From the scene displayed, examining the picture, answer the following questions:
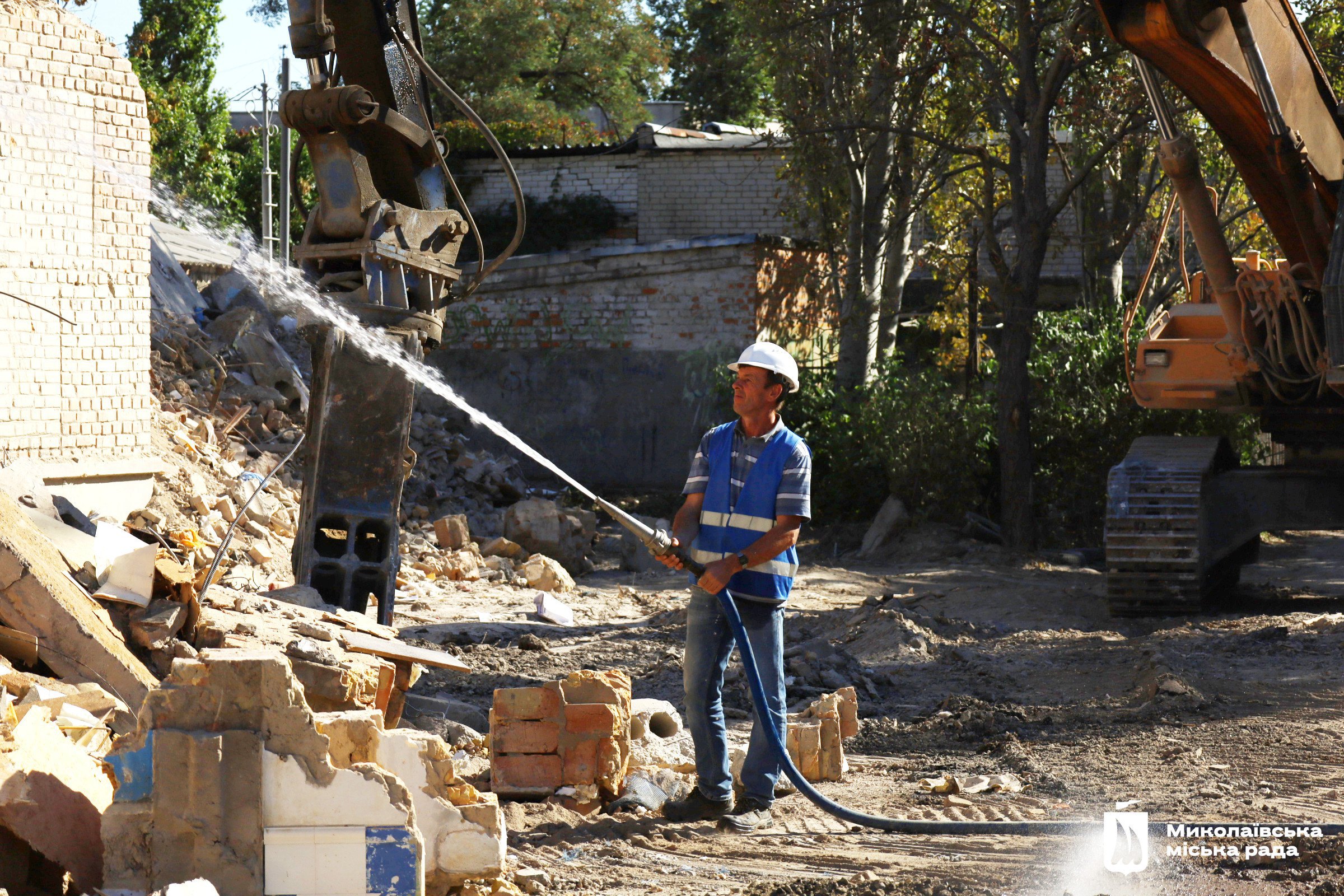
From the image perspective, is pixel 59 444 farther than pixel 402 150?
Yes

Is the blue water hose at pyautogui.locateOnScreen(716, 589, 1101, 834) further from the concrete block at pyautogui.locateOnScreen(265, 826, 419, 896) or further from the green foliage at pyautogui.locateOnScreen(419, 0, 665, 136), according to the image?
the green foliage at pyautogui.locateOnScreen(419, 0, 665, 136)

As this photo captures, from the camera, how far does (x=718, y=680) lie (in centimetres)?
505

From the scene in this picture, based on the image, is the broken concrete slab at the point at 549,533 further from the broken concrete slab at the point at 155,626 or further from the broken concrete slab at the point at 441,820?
the broken concrete slab at the point at 441,820

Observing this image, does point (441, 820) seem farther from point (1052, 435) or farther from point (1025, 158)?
point (1052, 435)

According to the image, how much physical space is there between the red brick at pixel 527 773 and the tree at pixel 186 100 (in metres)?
19.7

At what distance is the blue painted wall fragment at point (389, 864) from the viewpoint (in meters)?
3.42

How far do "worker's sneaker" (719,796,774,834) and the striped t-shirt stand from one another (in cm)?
112

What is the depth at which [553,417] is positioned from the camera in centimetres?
1873

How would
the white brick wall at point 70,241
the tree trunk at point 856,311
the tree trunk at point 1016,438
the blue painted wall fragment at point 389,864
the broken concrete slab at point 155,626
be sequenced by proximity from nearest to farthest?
the blue painted wall fragment at point 389,864
the broken concrete slab at point 155,626
the white brick wall at point 70,241
the tree trunk at point 1016,438
the tree trunk at point 856,311

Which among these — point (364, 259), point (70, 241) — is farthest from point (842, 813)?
point (70, 241)

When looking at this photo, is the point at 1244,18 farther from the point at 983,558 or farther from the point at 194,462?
the point at 194,462

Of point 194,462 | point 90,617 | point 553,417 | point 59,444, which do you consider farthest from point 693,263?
point 90,617

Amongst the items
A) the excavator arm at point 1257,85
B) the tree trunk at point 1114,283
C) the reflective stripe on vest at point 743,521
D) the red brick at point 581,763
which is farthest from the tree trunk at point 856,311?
the red brick at point 581,763

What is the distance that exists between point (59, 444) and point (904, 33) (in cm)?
949
